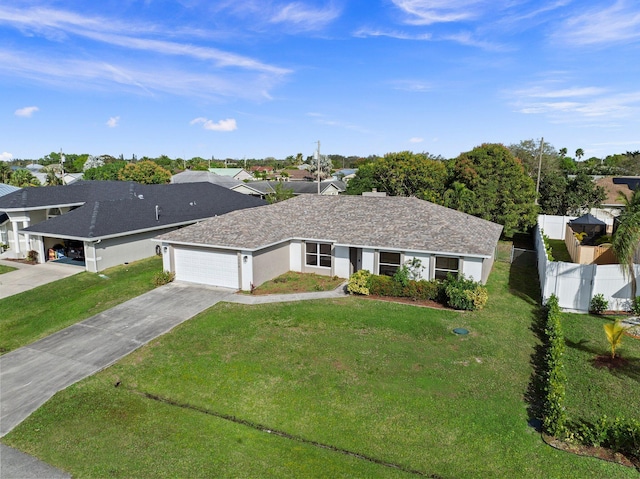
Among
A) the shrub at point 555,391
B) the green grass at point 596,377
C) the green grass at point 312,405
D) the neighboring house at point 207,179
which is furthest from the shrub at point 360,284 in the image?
the neighboring house at point 207,179

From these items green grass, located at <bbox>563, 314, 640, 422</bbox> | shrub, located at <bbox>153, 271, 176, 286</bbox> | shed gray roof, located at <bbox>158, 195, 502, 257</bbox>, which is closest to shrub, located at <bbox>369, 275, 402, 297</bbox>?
shed gray roof, located at <bbox>158, 195, 502, 257</bbox>

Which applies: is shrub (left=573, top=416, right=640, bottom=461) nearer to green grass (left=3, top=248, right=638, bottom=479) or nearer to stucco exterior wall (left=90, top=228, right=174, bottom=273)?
green grass (left=3, top=248, right=638, bottom=479)

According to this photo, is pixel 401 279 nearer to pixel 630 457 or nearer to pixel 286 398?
pixel 286 398

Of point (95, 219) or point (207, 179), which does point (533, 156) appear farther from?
point (95, 219)

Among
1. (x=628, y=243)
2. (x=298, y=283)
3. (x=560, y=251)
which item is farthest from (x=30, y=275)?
(x=560, y=251)

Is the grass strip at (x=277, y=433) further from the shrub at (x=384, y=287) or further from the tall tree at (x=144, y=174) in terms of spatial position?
the tall tree at (x=144, y=174)
